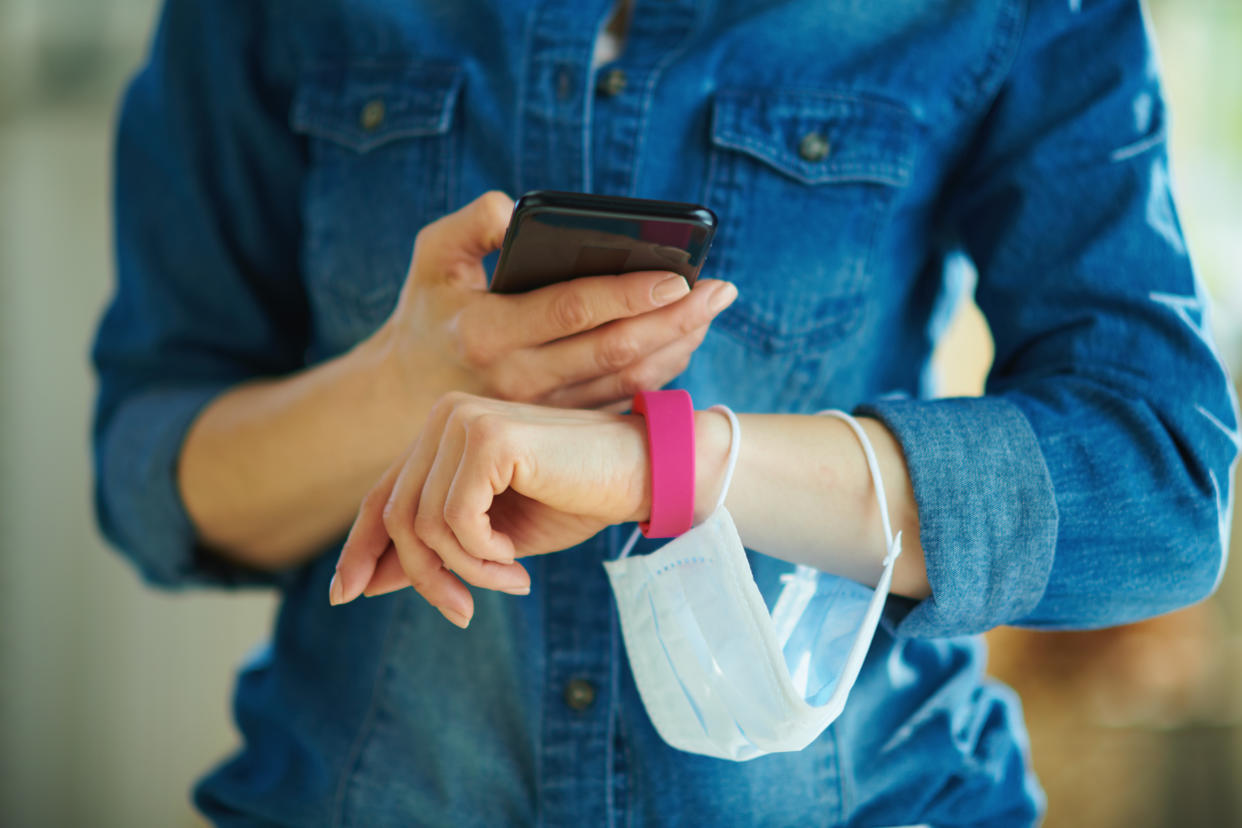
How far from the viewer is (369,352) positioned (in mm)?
671

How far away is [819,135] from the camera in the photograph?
698mm

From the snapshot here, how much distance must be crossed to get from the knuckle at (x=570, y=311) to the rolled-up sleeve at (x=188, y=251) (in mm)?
445

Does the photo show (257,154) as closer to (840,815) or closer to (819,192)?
(819,192)

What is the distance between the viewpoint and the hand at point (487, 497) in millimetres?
499

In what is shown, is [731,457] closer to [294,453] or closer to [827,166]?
[827,166]

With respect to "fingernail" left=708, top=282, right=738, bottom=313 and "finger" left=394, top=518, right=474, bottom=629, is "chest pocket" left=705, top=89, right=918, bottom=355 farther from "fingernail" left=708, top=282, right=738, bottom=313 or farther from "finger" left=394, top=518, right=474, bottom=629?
"finger" left=394, top=518, right=474, bottom=629

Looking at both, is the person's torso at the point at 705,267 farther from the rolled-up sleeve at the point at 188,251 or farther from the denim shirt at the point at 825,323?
the rolled-up sleeve at the point at 188,251

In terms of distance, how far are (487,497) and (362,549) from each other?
0.10 meters

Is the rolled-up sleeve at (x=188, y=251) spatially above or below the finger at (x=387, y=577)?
above

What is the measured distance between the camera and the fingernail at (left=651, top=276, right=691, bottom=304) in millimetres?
531

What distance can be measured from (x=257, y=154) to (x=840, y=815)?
755 mm

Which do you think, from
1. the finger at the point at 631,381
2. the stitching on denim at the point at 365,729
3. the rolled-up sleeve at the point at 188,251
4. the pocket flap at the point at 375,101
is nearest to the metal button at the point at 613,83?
the pocket flap at the point at 375,101

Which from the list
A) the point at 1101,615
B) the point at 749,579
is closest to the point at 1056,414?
the point at 1101,615

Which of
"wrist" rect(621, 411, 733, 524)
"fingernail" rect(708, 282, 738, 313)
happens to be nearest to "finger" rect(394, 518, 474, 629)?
"wrist" rect(621, 411, 733, 524)
